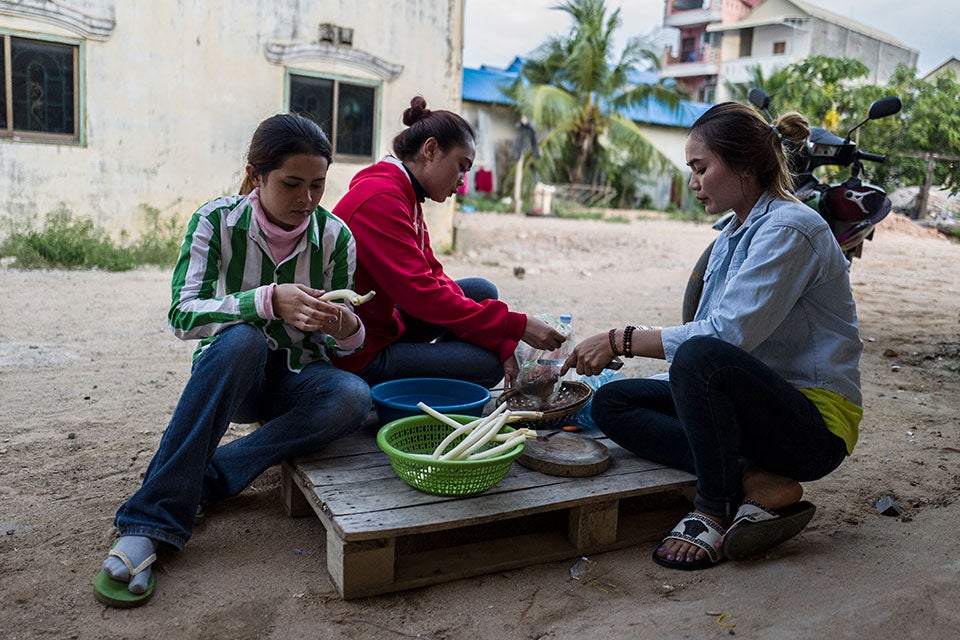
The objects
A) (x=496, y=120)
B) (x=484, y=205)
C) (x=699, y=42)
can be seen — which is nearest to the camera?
(x=484, y=205)

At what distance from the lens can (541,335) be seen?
2906 millimetres

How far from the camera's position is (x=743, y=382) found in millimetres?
2246

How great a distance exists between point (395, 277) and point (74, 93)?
7017 millimetres

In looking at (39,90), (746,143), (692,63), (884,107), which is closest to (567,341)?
(746,143)

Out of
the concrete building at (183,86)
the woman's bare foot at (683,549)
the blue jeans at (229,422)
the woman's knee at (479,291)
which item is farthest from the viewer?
the concrete building at (183,86)

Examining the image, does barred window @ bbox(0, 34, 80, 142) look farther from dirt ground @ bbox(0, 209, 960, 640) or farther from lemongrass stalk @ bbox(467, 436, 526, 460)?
lemongrass stalk @ bbox(467, 436, 526, 460)

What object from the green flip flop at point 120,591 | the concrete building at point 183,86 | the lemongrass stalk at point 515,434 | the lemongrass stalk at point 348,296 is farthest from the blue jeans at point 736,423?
the concrete building at point 183,86

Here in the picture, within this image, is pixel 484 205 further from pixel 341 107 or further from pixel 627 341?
pixel 627 341

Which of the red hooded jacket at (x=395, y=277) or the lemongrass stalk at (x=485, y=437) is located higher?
the red hooded jacket at (x=395, y=277)

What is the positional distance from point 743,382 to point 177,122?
8.07 metres

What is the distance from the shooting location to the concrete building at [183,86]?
26.4ft

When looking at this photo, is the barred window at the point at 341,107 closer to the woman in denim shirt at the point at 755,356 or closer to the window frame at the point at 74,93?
the window frame at the point at 74,93

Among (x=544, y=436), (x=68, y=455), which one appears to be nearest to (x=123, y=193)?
(x=68, y=455)

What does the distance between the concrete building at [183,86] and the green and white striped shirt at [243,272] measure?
687cm
